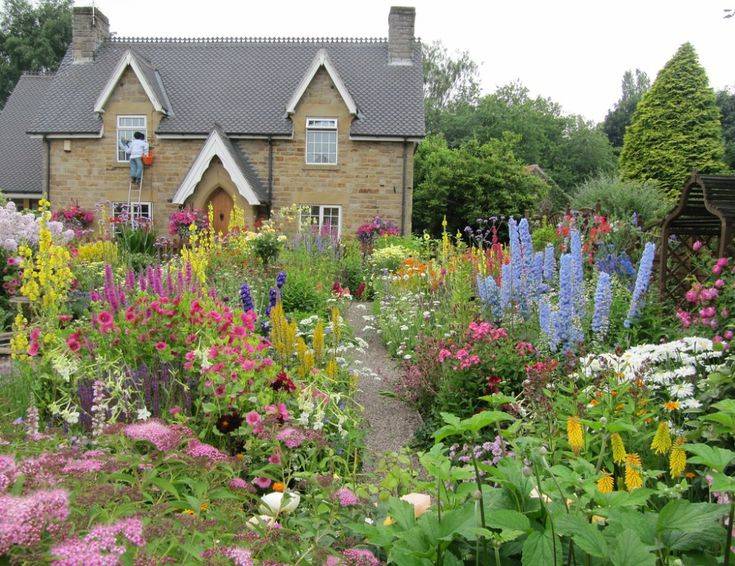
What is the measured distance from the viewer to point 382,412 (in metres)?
5.49

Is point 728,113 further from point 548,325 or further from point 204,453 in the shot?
point 204,453

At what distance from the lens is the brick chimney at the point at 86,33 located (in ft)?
72.0

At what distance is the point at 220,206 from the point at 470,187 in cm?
998

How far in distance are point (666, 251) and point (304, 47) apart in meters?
18.9

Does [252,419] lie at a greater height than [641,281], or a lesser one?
lesser

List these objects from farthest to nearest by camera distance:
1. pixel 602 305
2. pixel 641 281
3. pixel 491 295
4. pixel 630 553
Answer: pixel 491 295
pixel 641 281
pixel 602 305
pixel 630 553

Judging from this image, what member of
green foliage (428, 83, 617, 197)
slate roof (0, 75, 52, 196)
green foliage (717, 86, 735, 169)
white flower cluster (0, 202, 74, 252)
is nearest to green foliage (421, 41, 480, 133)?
green foliage (428, 83, 617, 197)

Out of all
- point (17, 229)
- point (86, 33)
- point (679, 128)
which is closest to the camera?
point (17, 229)

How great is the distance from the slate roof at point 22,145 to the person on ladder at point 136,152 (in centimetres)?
380

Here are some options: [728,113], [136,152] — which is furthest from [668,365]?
[728,113]

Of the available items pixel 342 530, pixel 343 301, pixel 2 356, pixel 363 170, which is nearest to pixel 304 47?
pixel 363 170

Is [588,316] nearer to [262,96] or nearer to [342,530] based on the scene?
[342,530]

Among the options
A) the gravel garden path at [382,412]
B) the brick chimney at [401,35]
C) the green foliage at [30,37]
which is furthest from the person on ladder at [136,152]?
the green foliage at [30,37]

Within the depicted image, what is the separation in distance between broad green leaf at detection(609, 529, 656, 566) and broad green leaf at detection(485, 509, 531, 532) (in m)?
0.21
